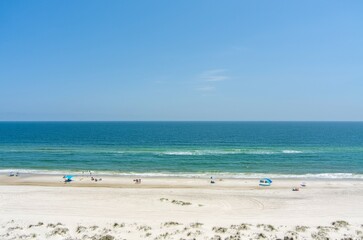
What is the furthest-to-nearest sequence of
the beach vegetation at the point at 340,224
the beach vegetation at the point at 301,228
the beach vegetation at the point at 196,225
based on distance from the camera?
1. the beach vegetation at the point at 340,224
2. the beach vegetation at the point at 196,225
3. the beach vegetation at the point at 301,228

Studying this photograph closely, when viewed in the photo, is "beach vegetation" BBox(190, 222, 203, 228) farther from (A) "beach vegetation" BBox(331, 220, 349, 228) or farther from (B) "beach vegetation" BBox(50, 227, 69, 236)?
(A) "beach vegetation" BBox(331, 220, 349, 228)

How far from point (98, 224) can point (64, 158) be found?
41.5 m

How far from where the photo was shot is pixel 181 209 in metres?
24.6

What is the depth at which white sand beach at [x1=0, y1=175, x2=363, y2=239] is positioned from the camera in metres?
18.2

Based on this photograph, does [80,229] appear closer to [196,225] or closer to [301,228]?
[196,225]

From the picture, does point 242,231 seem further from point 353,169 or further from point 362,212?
point 353,169

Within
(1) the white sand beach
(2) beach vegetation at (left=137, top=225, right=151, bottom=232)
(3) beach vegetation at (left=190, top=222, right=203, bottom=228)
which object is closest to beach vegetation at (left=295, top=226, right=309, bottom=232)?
(1) the white sand beach

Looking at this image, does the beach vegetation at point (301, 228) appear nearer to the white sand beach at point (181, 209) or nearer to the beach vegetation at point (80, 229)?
the white sand beach at point (181, 209)

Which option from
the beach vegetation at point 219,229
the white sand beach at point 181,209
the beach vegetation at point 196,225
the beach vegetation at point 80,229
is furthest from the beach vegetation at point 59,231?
the beach vegetation at point 219,229

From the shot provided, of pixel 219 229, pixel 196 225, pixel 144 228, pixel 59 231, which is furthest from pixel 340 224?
pixel 59 231

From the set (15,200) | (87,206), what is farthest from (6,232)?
(15,200)

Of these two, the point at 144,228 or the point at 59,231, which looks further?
the point at 144,228

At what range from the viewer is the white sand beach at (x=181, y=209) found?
59.8 ft

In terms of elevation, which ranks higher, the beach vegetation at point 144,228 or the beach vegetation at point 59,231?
the beach vegetation at point 144,228
